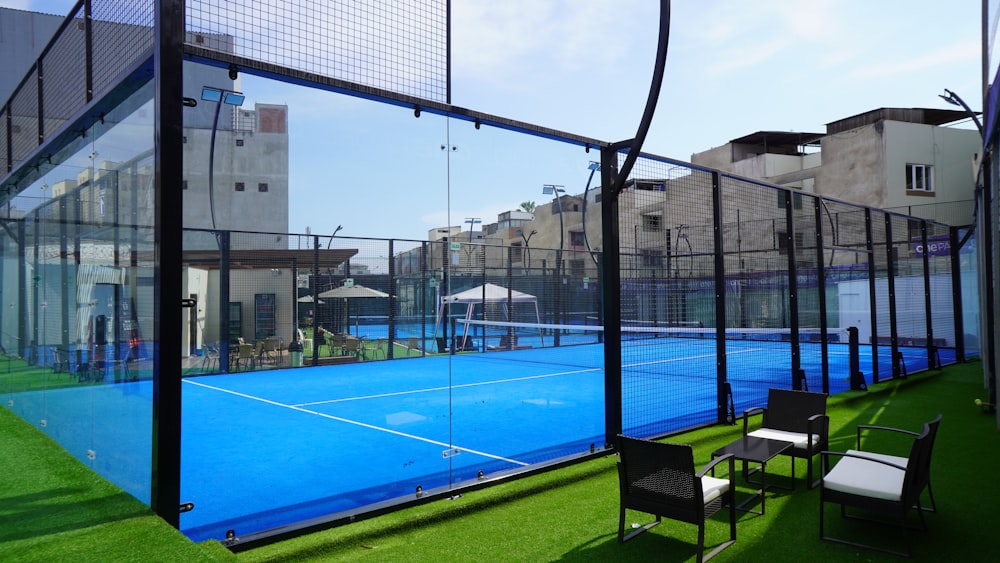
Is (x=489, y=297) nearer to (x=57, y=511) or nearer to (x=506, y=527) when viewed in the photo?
(x=506, y=527)

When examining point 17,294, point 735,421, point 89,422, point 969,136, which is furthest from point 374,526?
point 969,136

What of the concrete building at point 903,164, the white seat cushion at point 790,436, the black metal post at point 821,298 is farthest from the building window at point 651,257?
the concrete building at point 903,164

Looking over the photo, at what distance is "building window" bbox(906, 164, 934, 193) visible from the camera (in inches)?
1222

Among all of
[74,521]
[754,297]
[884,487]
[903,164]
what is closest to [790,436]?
[884,487]

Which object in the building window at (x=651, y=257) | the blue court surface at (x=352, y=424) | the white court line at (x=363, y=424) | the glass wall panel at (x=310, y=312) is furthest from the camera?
the building window at (x=651, y=257)

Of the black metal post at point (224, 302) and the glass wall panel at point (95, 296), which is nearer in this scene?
the glass wall panel at point (95, 296)

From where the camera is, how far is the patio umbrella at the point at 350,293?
1540 centimetres

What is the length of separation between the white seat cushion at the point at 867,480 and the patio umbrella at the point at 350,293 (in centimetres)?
1233

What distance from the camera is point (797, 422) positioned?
6.16 metres

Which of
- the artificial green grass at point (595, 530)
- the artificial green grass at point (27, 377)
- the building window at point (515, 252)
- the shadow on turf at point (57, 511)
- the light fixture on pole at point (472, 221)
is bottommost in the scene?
the artificial green grass at point (595, 530)

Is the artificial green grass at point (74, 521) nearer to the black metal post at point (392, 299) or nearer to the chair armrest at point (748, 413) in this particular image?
the chair armrest at point (748, 413)

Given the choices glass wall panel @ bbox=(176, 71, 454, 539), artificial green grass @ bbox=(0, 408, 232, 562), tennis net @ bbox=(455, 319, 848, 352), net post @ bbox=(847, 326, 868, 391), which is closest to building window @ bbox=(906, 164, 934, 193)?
tennis net @ bbox=(455, 319, 848, 352)

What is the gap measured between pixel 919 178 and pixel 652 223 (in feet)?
101

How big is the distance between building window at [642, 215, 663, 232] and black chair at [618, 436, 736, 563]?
3392 mm
